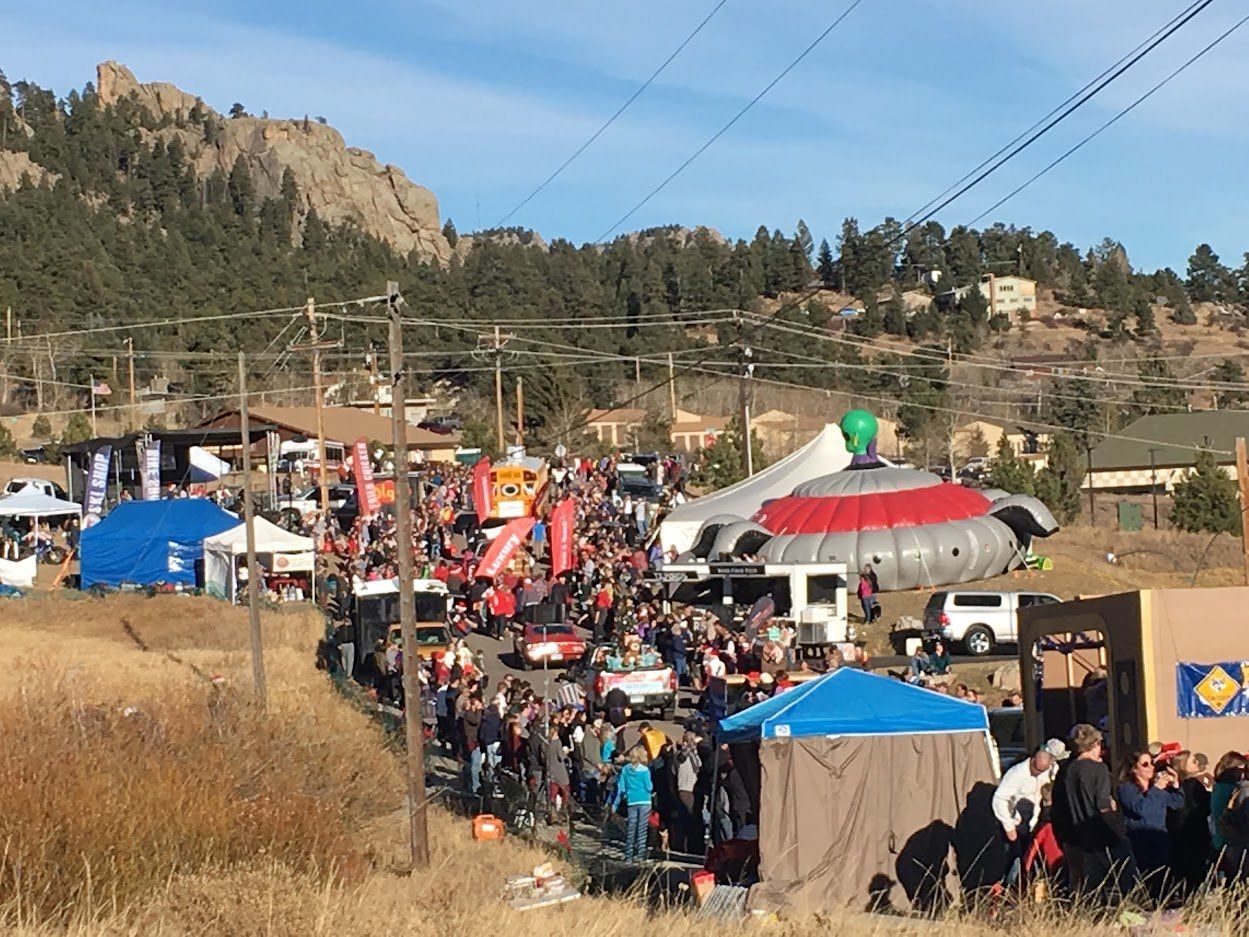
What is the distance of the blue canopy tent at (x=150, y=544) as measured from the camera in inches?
1832

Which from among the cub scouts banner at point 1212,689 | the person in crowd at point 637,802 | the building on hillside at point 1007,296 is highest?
the building on hillside at point 1007,296

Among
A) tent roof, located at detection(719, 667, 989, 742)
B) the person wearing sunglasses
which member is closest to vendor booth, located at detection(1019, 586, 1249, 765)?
tent roof, located at detection(719, 667, 989, 742)

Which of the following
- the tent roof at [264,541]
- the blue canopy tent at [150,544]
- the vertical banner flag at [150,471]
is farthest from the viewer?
the vertical banner flag at [150,471]

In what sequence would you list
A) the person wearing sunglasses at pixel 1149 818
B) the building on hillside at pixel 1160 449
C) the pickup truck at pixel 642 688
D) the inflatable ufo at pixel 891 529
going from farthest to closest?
1. the building on hillside at pixel 1160 449
2. the inflatable ufo at pixel 891 529
3. the pickup truck at pixel 642 688
4. the person wearing sunglasses at pixel 1149 818

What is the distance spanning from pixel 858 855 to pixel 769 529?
2925 cm

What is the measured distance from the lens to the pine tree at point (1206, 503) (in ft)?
217

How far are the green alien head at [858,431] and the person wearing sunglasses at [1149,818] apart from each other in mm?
37592

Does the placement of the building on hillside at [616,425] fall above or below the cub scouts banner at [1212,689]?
above

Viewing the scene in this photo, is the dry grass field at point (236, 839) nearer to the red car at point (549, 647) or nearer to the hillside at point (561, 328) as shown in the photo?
the red car at point (549, 647)

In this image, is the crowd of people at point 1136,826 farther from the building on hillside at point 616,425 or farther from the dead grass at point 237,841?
the building on hillside at point 616,425

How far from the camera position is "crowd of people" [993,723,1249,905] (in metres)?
11.0

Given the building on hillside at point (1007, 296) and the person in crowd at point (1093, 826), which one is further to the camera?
the building on hillside at point (1007, 296)

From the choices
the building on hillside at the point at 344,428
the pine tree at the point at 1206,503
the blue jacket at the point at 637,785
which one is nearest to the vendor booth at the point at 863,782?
the blue jacket at the point at 637,785

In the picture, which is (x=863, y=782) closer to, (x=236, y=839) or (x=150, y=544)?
(x=236, y=839)
